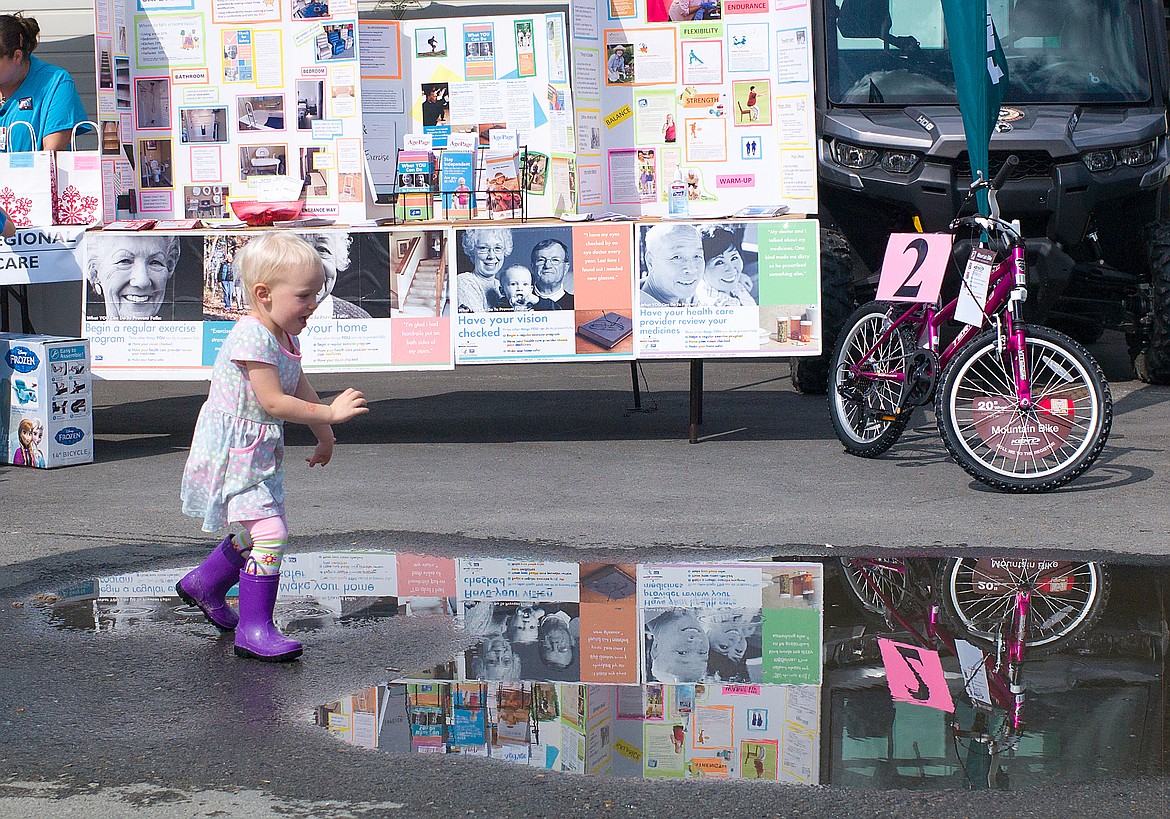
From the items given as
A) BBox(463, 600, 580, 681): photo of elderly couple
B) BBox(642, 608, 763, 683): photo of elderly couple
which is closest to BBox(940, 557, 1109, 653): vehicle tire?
BBox(642, 608, 763, 683): photo of elderly couple

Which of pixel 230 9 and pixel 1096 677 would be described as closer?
pixel 1096 677

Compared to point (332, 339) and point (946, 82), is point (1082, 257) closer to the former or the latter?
point (946, 82)

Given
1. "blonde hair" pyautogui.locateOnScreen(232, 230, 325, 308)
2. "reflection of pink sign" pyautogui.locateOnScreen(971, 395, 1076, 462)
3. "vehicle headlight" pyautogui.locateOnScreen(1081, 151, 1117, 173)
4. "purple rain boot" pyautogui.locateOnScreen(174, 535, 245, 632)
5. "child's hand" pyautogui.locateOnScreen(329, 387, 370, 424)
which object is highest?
"vehicle headlight" pyautogui.locateOnScreen(1081, 151, 1117, 173)

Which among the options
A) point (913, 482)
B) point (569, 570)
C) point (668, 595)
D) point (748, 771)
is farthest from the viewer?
point (913, 482)

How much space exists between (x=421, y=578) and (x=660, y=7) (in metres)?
4.39

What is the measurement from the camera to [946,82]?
9.48 m

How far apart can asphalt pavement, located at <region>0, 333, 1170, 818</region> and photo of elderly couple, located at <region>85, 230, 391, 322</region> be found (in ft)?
2.43

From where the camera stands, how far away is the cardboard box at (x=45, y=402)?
23.7 feet

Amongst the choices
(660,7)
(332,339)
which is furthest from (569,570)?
(660,7)

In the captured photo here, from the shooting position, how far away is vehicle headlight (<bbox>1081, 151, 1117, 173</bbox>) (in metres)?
9.20

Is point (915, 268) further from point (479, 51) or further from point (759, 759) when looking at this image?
point (759, 759)

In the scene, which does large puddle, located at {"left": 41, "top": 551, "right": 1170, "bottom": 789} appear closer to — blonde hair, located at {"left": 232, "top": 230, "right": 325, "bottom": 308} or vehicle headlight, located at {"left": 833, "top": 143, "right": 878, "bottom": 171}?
blonde hair, located at {"left": 232, "top": 230, "right": 325, "bottom": 308}

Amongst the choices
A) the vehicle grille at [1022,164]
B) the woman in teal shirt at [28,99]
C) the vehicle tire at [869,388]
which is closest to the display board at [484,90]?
the woman in teal shirt at [28,99]

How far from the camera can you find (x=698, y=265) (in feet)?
24.4
